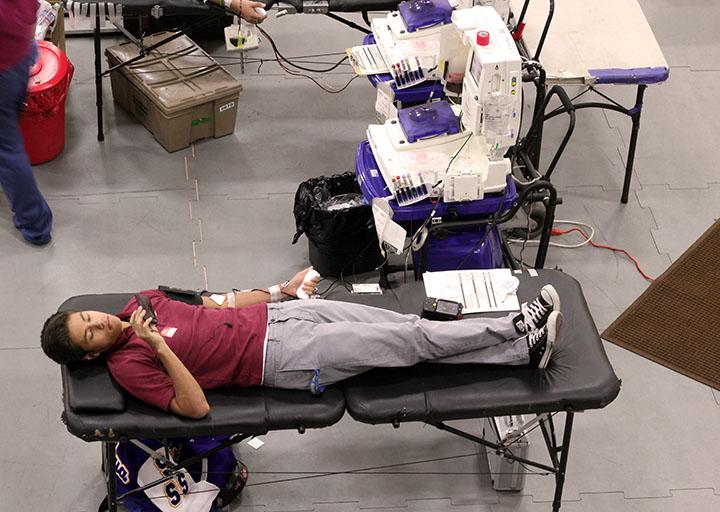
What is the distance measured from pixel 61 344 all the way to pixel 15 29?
1485 millimetres

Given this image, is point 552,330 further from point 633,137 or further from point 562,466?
point 633,137

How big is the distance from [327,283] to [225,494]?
1.19 m

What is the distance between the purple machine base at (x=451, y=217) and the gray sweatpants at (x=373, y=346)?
1.93 feet

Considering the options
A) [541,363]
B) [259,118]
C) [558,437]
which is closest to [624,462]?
[558,437]

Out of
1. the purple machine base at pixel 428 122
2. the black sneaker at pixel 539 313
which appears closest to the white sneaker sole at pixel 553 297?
the black sneaker at pixel 539 313

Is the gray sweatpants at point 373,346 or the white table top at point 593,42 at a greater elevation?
the white table top at point 593,42

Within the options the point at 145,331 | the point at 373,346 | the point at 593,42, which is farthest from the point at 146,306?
the point at 593,42

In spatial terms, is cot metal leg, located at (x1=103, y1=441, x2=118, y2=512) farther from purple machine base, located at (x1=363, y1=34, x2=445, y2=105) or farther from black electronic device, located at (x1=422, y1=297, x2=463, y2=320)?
→ purple machine base, located at (x1=363, y1=34, x2=445, y2=105)

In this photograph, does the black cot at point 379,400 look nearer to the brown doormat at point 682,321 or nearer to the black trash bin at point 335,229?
the brown doormat at point 682,321

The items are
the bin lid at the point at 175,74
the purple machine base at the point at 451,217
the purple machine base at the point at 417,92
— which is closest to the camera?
the purple machine base at the point at 451,217

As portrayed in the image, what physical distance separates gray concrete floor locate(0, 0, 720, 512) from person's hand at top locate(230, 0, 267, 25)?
2.33 ft

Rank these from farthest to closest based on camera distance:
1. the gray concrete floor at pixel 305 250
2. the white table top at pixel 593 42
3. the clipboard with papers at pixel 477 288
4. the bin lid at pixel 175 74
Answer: the bin lid at pixel 175 74, the white table top at pixel 593 42, the gray concrete floor at pixel 305 250, the clipboard with papers at pixel 477 288

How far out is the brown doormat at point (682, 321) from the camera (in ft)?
14.7

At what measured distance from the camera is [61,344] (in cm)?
336
